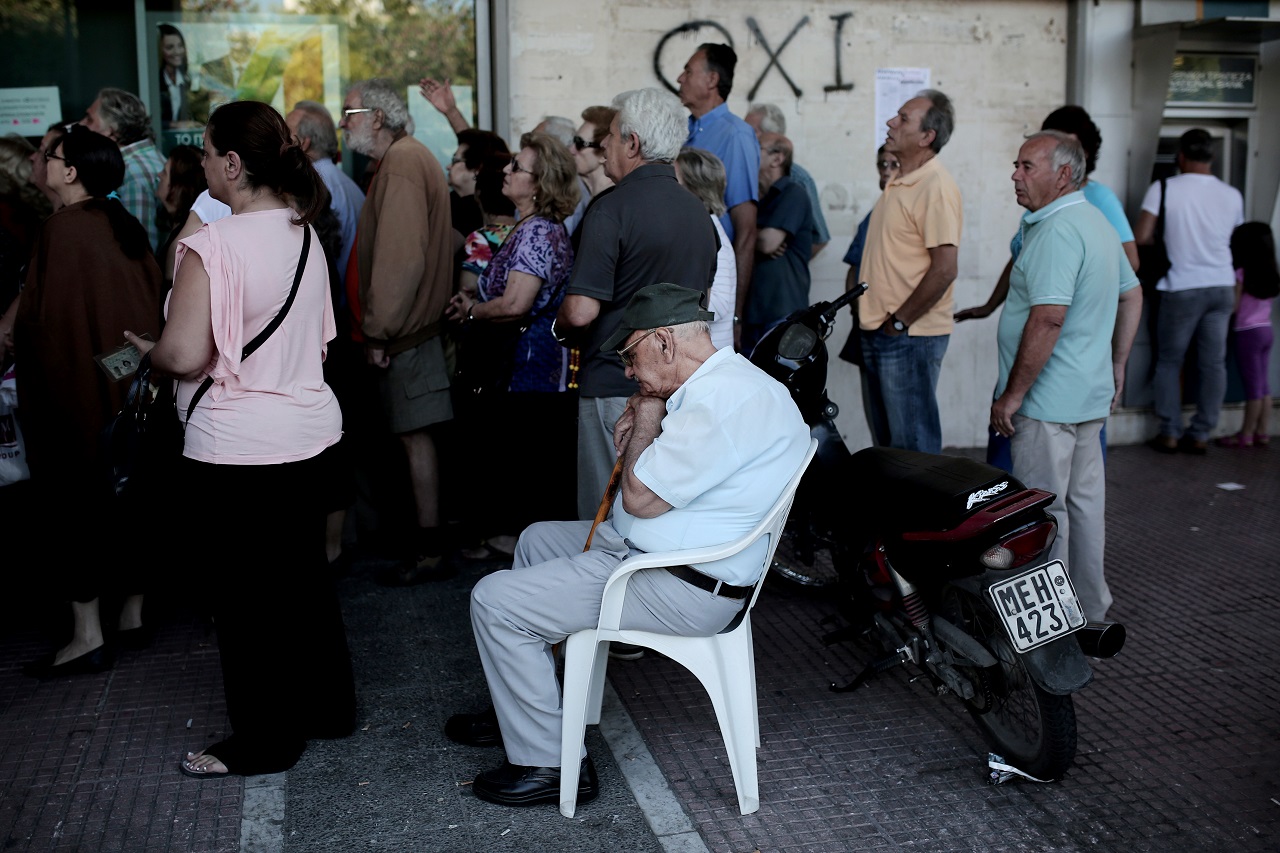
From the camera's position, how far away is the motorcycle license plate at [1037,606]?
132 inches

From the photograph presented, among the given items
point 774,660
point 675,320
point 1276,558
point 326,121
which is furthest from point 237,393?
point 1276,558

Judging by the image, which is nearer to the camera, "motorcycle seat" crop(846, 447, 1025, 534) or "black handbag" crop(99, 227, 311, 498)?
"motorcycle seat" crop(846, 447, 1025, 534)

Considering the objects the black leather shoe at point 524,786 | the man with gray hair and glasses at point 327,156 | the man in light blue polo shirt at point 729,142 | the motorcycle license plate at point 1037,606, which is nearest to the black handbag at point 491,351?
the man with gray hair and glasses at point 327,156

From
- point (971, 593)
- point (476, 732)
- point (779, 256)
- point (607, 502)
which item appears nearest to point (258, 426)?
point (607, 502)

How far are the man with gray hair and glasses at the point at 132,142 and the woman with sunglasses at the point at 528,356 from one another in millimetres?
1424

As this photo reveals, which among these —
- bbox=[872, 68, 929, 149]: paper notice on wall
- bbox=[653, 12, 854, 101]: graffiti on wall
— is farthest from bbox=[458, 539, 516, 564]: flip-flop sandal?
bbox=[872, 68, 929, 149]: paper notice on wall

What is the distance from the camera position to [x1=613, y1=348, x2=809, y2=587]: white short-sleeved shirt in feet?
10.3

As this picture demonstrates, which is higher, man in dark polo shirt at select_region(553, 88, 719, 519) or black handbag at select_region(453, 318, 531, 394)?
man in dark polo shirt at select_region(553, 88, 719, 519)

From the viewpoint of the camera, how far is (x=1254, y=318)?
27.1 ft

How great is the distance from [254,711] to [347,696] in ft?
1.03

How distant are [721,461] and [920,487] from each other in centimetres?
88

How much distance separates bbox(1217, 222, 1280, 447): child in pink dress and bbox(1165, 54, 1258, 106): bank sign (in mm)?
906

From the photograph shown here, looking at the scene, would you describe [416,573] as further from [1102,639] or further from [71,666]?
[1102,639]

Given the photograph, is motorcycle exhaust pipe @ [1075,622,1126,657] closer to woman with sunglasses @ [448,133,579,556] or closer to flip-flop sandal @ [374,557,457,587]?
woman with sunglasses @ [448,133,579,556]
